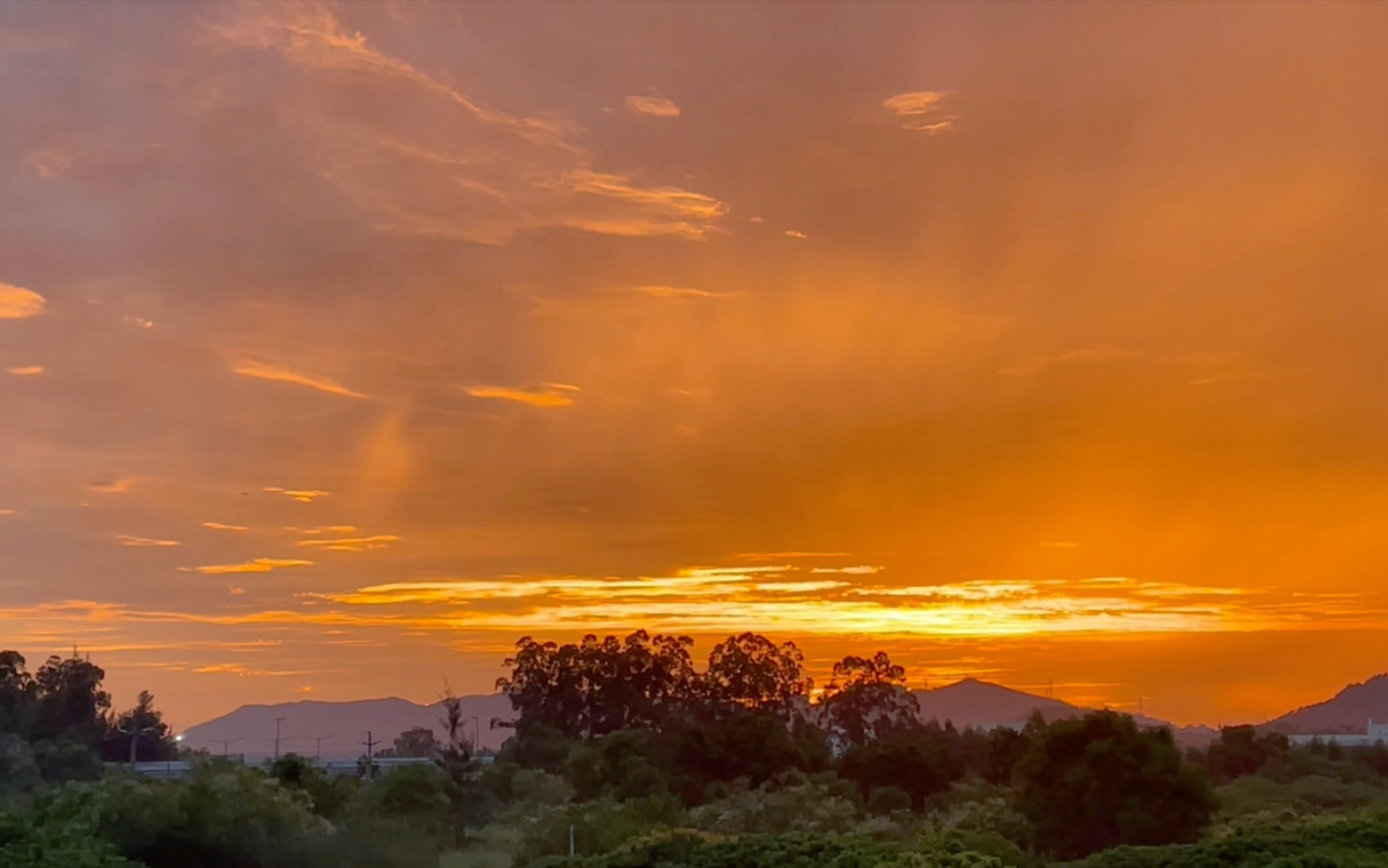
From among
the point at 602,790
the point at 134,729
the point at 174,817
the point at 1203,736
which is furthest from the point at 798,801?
the point at 134,729

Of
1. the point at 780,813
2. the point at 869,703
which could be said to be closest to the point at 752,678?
the point at 869,703

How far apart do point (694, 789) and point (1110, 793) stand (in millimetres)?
20419

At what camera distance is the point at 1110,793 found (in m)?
29.3

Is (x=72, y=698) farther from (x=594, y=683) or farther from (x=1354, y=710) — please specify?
(x=1354, y=710)

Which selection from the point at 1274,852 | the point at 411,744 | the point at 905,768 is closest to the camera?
the point at 1274,852

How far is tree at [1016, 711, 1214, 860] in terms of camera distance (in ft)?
94.4

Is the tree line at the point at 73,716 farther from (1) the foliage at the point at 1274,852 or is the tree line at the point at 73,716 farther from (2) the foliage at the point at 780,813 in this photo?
(1) the foliage at the point at 1274,852

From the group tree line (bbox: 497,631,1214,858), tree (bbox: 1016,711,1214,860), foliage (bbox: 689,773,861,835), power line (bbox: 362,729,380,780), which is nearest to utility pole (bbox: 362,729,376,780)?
power line (bbox: 362,729,380,780)

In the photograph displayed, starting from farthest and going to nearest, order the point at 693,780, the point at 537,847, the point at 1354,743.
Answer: the point at 1354,743 < the point at 693,780 < the point at 537,847

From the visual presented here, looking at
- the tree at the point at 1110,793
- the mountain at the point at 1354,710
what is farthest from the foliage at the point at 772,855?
the mountain at the point at 1354,710

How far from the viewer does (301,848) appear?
25625 millimetres

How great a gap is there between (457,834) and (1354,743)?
171 ft

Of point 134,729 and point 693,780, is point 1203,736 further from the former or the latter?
point 134,729

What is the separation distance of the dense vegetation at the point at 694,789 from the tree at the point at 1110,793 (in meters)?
0.05
